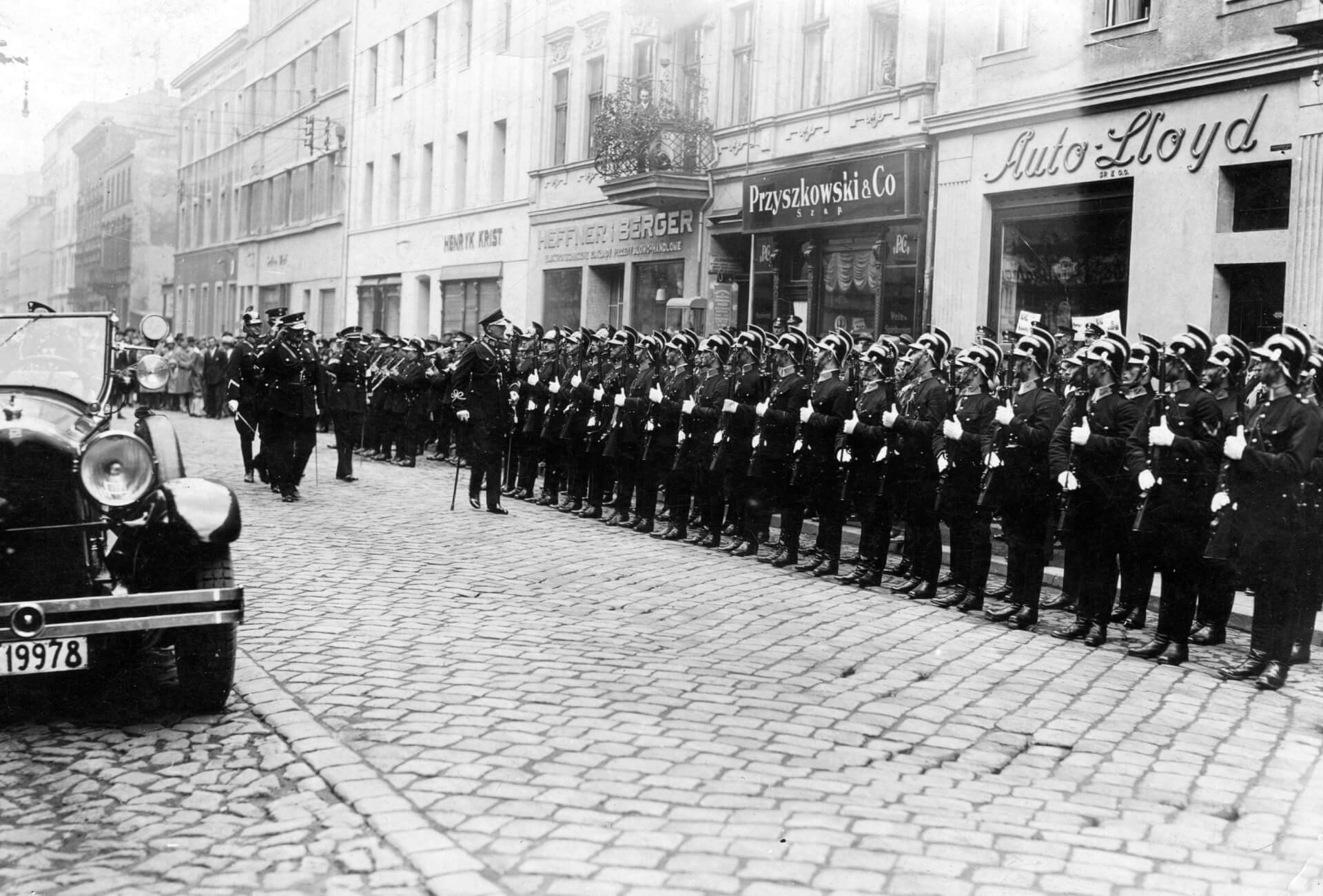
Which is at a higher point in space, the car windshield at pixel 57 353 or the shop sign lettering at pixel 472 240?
the shop sign lettering at pixel 472 240

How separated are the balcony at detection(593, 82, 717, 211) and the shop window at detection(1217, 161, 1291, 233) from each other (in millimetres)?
10516

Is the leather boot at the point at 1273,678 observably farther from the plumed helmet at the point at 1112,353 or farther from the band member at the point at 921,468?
the band member at the point at 921,468

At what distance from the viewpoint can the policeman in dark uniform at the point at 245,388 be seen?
15602 millimetres

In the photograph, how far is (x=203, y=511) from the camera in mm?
6156

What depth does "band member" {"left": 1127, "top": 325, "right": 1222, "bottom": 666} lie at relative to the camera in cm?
834

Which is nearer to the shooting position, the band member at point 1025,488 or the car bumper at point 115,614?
the car bumper at point 115,614

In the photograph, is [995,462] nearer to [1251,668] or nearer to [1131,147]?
[1251,668]

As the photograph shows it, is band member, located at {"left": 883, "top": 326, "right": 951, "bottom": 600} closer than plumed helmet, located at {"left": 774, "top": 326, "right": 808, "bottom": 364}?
Yes

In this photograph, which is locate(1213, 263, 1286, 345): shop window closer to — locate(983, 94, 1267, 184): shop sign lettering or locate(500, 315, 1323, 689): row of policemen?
locate(983, 94, 1267, 184): shop sign lettering

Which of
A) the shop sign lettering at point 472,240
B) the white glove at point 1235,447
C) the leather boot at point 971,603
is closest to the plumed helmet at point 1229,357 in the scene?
the white glove at point 1235,447

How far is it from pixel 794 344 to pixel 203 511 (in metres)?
7.56

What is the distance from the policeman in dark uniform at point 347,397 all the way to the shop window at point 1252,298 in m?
10.3

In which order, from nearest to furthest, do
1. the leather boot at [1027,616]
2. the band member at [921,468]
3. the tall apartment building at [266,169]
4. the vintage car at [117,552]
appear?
1. the vintage car at [117,552]
2. the leather boot at [1027,616]
3. the band member at [921,468]
4. the tall apartment building at [266,169]

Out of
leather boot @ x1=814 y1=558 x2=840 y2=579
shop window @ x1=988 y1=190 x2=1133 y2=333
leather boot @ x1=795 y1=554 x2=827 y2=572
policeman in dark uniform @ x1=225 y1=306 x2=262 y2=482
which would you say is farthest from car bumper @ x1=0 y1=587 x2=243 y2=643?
shop window @ x1=988 y1=190 x2=1133 y2=333
